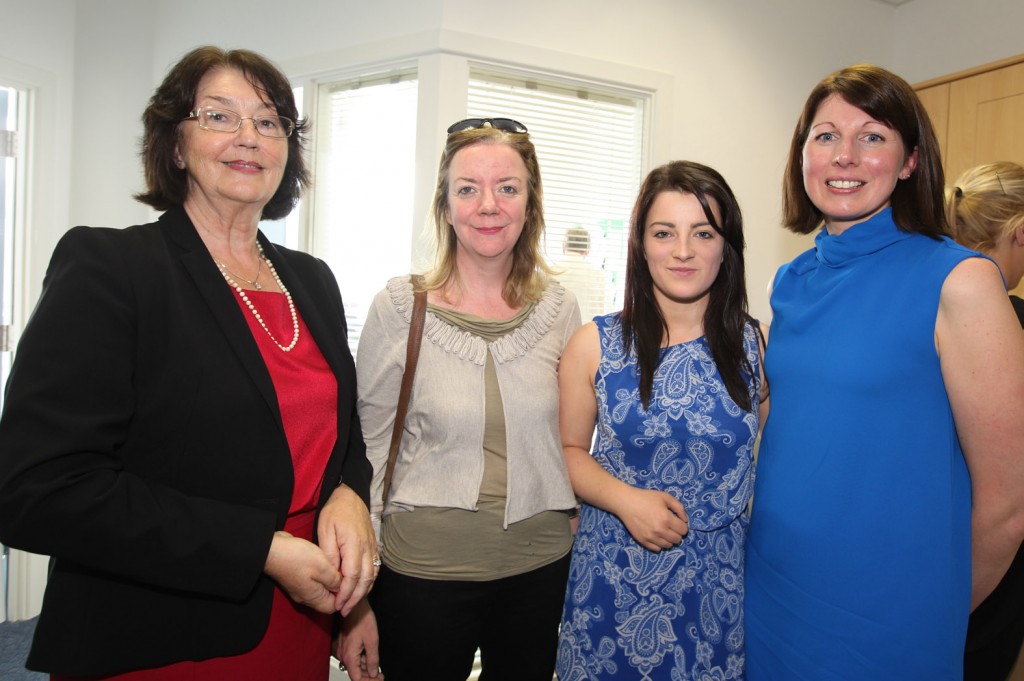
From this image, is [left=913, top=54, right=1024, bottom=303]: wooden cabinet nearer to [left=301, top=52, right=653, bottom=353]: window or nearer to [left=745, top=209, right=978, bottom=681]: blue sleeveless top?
[left=301, top=52, right=653, bottom=353]: window

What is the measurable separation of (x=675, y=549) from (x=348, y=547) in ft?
2.38

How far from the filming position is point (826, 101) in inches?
55.8

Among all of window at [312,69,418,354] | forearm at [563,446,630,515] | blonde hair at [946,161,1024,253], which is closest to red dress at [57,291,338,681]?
forearm at [563,446,630,515]

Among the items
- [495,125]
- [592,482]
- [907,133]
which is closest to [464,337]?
[592,482]

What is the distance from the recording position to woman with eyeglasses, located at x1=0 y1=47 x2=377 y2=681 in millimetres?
954

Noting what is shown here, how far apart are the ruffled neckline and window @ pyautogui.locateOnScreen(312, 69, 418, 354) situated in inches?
67.7

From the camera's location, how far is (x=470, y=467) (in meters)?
1.57

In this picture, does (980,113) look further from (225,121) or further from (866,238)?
(225,121)

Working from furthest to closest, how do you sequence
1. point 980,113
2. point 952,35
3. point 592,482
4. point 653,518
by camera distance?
point 952,35, point 980,113, point 592,482, point 653,518

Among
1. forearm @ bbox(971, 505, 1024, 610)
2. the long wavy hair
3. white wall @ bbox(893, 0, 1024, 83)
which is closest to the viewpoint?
forearm @ bbox(971, 505, 1024, 610)

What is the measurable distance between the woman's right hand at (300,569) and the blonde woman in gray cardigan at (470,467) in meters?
0.44

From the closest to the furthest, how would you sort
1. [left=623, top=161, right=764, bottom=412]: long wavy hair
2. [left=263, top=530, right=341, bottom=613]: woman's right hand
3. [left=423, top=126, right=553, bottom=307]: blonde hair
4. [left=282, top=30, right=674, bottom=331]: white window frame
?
1. [left=263, top=530, right=341, bottom=613]: woman's right hand
2. [left=623, top=161, right=764, bottom=412]: long wavy hair
3. [left=423, top=126, right=553, bottom=307]: blonde hair
4. [left=282, top=30, right=674, bottom=331]: white window frame

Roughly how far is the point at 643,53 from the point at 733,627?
9.24 ft

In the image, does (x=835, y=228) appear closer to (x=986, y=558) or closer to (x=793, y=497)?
(x=793, y=497)
